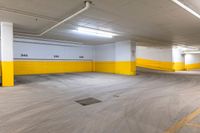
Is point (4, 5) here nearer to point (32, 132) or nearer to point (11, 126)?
point (11, 126)

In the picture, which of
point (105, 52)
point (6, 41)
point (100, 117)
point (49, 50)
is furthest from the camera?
point (105, 52)

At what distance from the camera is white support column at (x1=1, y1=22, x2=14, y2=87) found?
6145mm

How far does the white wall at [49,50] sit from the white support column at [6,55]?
4.48m

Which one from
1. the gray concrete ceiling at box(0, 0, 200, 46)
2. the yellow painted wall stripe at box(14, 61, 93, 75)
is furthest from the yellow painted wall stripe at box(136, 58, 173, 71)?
the gray concrete ceiling at box(0, 0, 200, 46)

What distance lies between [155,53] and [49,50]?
13.2m

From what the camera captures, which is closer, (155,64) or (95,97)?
(95,97)

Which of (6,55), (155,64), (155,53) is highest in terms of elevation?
(155,53)

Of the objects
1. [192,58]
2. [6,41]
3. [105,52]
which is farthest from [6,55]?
[192,58]

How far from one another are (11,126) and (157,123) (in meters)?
2.65

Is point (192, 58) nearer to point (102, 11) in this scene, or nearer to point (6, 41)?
point (102, 11)

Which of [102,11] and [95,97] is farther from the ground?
[102,11]

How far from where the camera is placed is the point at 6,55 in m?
6.21

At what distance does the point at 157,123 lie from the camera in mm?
2551

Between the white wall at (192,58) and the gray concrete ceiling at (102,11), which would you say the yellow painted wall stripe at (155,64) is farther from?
the gray concrete ceiling at (102,11)
